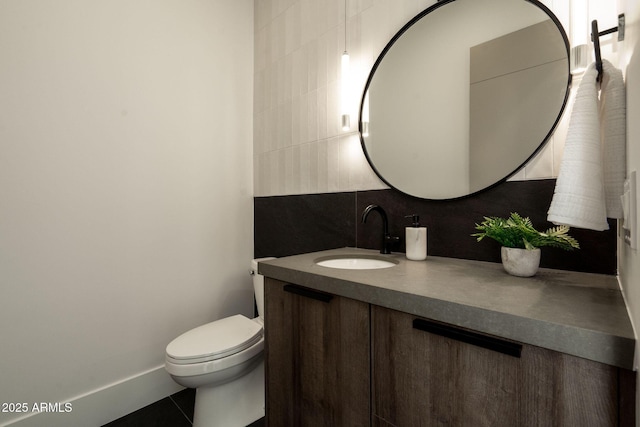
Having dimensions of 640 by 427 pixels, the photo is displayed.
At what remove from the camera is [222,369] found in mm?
1309

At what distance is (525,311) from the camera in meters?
0.58

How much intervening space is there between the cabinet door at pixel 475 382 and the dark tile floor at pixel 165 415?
3.71ft

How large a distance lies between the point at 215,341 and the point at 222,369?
0.14m

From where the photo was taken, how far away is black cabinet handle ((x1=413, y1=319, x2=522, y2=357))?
563 mm

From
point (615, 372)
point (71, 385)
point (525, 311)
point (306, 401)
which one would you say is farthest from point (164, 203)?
point (615, 372)

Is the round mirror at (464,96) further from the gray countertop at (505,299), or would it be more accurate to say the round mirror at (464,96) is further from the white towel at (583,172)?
the gray countertop at (505,299)

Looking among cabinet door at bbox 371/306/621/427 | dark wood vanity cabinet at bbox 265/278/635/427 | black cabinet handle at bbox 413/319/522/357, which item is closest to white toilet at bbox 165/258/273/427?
dark wood vanity cabinet at bbox 265/278/635/427

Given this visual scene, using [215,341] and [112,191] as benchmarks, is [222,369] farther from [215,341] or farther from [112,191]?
[112,191]

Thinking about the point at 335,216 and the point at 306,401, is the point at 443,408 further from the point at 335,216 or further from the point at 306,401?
the point at 335,216

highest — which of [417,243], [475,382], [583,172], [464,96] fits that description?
[464,96]

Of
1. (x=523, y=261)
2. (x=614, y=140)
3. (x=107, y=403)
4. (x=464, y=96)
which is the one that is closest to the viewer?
(x=614, y=140)

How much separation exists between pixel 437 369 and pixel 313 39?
1858 millimetres

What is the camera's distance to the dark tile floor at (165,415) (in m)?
1.51

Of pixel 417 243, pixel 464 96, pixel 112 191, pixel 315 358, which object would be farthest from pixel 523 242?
pixel 112 191
